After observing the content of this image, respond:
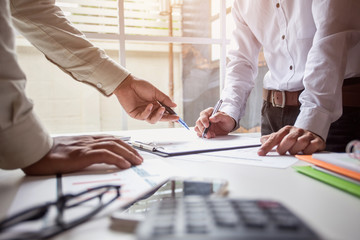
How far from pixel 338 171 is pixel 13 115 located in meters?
0.68

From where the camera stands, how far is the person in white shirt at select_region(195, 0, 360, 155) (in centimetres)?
95

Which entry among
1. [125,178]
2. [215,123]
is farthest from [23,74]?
[215,123]

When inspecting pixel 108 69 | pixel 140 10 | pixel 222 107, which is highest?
pixel 140 10

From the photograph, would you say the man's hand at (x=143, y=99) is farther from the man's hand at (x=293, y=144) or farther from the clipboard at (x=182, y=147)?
the man's hand at (x=293, y=144)

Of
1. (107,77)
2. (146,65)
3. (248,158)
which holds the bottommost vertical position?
(248,158)

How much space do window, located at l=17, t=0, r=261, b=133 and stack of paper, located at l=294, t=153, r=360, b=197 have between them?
6.80 feet

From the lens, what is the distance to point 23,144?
23.8 inches

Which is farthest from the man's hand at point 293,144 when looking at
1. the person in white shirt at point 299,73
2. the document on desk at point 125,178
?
the document on desk at point 125,178

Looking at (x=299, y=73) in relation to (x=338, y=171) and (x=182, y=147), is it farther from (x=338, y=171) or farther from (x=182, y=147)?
(x=338, y=171)

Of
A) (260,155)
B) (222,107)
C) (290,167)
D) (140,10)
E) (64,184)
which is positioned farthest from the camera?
(140,10)

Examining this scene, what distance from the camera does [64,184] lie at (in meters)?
0.56

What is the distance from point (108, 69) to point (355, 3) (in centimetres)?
102

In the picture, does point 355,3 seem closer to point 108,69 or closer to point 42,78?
point 108,69

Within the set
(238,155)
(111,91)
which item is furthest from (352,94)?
(111,91)
